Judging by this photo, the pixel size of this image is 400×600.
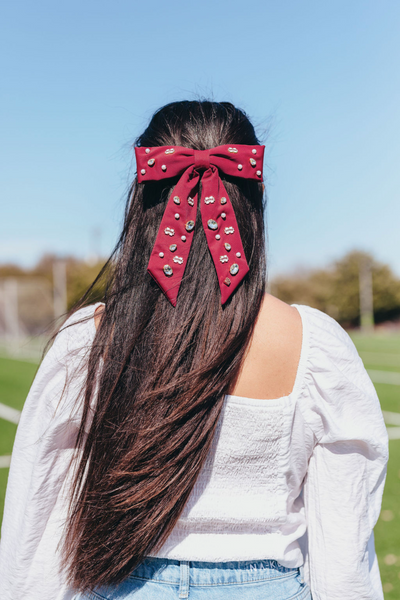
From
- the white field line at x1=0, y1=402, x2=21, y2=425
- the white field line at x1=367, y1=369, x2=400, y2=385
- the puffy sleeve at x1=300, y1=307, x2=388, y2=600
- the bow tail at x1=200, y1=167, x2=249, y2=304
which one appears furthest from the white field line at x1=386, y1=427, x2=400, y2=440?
the bow tail at x1=200, y1=167, x2=249, y2=304

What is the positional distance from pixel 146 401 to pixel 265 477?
0.32 metres

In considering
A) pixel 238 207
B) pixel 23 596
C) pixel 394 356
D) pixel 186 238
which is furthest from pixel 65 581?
pixel 394 356

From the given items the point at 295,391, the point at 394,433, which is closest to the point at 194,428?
the point at 295,391

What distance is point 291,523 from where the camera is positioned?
1211 mm

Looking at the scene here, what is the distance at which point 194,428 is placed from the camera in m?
1.12

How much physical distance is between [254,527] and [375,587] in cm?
32

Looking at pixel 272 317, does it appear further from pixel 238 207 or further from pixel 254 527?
pixel 254 527

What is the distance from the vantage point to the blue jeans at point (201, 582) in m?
1.14

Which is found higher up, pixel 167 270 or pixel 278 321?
pixel 167 270

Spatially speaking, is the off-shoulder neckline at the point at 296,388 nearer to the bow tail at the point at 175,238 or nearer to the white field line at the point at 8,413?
the bow tail at the point at 175,238

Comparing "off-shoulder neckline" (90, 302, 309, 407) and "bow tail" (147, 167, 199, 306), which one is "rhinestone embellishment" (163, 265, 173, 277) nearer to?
"bow tail" (147, 167, 199, 306)

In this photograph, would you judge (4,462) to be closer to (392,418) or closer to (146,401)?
(392,418)

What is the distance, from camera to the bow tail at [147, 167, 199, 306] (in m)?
1.12

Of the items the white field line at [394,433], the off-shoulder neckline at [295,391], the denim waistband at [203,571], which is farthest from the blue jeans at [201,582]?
the white field line at [394,433]
